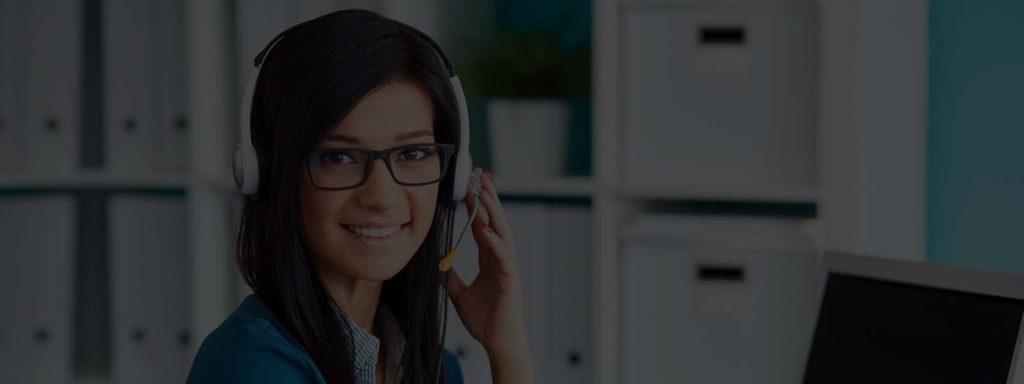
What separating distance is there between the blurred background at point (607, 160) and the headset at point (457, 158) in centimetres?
94

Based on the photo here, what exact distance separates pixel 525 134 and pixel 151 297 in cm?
81

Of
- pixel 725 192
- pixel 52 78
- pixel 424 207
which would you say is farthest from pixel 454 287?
pixel 52 78

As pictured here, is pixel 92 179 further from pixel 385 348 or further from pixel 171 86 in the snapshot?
pixel 385 348

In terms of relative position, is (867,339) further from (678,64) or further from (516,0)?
(516,0)

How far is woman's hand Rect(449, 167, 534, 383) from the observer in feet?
3.82

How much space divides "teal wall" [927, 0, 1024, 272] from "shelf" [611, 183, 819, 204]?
1.12 ft

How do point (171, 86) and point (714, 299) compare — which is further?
point (171, 86)

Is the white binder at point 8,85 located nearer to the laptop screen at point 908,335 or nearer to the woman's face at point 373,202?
the woman's face at point 373,202

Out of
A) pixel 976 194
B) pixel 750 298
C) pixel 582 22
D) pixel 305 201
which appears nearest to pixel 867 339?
pixel 305 201

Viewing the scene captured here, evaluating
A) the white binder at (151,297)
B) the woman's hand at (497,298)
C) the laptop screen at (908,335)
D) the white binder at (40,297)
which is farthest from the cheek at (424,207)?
the white binder at (40,297)

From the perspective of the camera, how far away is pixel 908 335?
3.57 ft

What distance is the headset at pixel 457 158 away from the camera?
1.01 m

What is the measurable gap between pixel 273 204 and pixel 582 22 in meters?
1.50

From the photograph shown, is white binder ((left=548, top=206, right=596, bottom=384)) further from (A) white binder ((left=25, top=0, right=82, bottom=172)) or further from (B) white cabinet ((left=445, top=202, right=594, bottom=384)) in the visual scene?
(A) white binder ((left=25, top=0, right=82, bottom=172))
